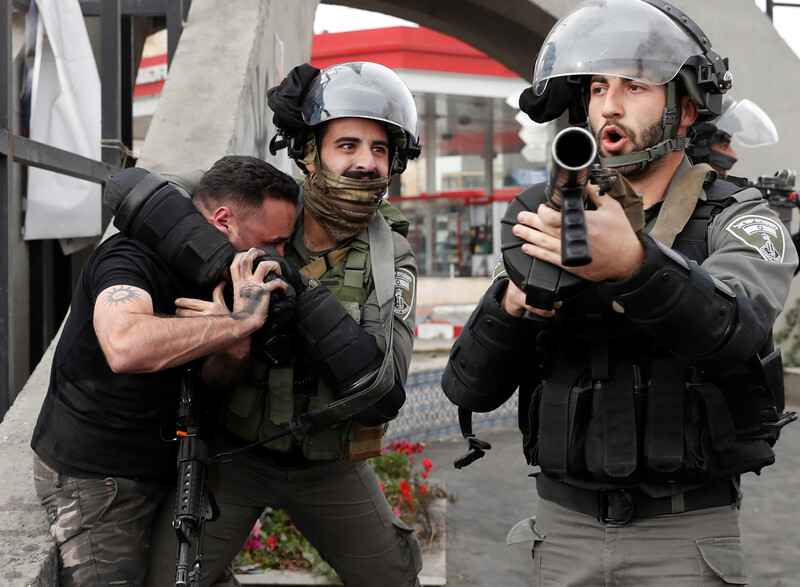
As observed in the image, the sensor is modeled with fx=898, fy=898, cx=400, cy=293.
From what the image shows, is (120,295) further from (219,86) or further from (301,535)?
(219,86)

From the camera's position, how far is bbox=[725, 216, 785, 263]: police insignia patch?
1846mm

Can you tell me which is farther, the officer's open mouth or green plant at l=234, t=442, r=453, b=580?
green plant at l=234, t=442, r=453, b=580

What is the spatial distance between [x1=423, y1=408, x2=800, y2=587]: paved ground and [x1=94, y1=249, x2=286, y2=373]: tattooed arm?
9.11 feet

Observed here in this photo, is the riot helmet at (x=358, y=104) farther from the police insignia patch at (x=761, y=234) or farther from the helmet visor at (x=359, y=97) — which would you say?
the police insignia patch at (x=761, y=234)

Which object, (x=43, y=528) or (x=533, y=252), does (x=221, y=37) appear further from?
(x=533, y=252)

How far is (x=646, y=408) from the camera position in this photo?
1.90m

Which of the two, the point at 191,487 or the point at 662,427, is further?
the point at 191,487

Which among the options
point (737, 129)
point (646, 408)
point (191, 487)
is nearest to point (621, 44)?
point (646, 408)

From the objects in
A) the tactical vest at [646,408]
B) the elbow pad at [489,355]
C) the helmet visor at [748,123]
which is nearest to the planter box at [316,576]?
the elbow pad at [489,355]

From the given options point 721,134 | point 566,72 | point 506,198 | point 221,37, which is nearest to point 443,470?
point 721,134

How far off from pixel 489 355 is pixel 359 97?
1208 millimetres

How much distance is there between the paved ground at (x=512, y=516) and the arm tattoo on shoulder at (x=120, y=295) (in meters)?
2.91

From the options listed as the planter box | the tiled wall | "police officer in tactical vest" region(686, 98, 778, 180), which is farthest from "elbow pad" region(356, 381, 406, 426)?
the tiled wall

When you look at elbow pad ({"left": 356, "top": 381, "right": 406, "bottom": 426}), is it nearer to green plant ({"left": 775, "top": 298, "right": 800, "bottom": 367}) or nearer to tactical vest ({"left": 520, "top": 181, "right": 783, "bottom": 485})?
tactical vest ({"left": 520, "top": 181, "right": 783, "bottom": 485})
